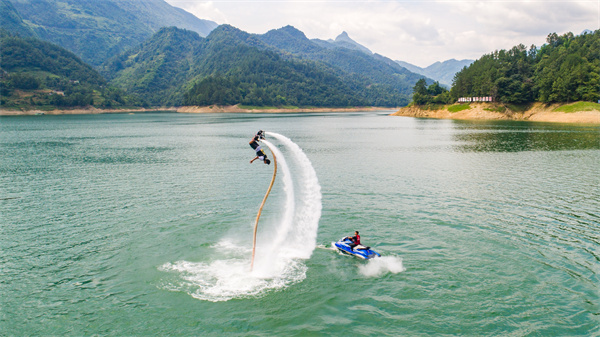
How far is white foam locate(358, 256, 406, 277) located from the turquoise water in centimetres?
24

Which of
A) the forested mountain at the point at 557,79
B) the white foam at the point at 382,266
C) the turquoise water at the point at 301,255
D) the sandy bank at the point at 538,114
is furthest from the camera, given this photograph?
the forested mountain at the point at 557,79

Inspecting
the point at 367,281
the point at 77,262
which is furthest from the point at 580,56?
the point at 77,262

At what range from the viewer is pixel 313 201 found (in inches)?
1405

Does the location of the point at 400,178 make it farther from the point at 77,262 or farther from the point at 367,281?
the point at 77,262

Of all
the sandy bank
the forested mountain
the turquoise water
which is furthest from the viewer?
the forested mountain

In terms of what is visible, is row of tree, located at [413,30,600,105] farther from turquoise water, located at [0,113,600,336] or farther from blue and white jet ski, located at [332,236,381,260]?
blue and white jet ski, located at [332,236,381,260]

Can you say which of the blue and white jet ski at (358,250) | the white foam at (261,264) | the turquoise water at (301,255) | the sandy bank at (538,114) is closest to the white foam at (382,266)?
the turquoise water at (301,255)

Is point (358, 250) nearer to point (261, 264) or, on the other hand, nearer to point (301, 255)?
point (301, 255)

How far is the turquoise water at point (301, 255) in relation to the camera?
19516mm

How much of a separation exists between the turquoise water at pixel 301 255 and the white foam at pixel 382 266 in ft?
0.78

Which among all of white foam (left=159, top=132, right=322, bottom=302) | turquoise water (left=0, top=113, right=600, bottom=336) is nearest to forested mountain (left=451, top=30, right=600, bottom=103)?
turquoise water (left=0, top=113, right=600, bottom=336)

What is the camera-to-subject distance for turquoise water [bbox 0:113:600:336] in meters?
19.5

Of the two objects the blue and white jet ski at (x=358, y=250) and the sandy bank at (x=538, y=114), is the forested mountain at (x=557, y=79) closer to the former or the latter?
the sandy bank at (x=538, y=114)

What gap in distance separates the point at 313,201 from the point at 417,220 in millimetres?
10557
